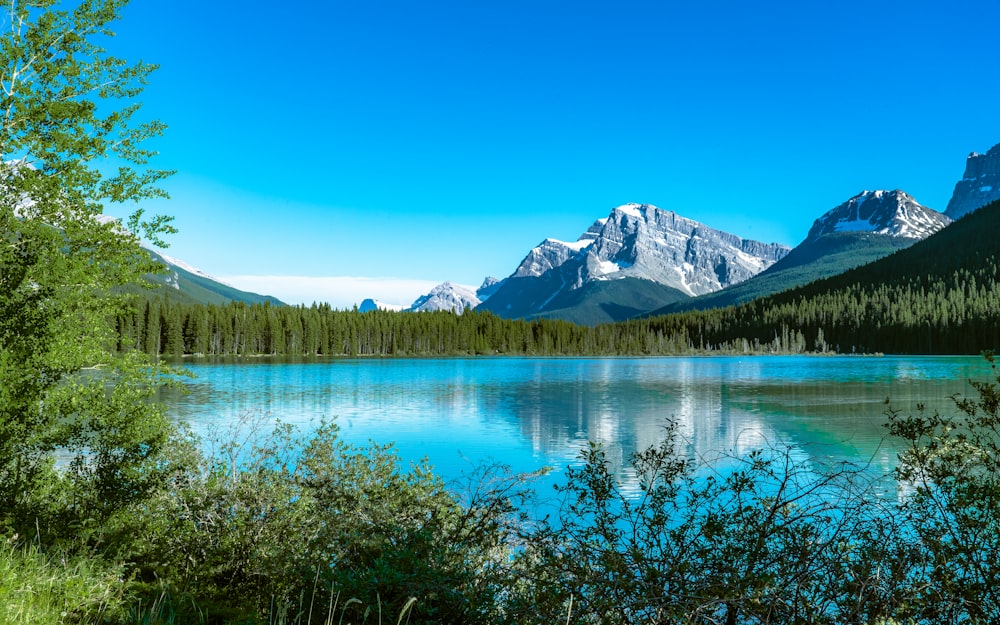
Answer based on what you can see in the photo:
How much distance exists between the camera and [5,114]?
11.2m

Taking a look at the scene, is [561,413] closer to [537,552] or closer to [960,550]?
[537,552]

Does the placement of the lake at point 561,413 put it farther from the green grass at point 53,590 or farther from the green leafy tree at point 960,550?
the green leafy tree at point 960,550

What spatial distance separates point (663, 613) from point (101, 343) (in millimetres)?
11457

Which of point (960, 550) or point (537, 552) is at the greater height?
point (960, 550)

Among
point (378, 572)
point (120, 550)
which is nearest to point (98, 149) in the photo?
point (120, 550)

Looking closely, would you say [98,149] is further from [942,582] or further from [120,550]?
[942,582]

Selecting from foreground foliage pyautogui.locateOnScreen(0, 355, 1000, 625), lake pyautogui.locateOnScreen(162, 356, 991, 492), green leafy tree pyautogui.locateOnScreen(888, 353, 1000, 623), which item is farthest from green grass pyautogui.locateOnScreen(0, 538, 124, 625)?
lake pyautogui.locateOnScreen(162, 356, 991, 492)

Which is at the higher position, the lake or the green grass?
the green grass

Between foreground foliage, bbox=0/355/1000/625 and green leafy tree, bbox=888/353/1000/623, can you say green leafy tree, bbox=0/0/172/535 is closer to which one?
foreground foliage, bbox=0/355/1000/625

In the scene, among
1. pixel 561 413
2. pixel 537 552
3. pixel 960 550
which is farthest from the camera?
pixel 561 413

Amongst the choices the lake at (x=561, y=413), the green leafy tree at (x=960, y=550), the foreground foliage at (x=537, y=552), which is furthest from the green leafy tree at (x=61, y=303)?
the green leafy tree at (x=960, y=550)

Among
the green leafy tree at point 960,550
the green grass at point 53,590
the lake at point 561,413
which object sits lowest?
the lake at point 561,413

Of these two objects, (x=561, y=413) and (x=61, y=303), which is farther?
(x=561, y=413)

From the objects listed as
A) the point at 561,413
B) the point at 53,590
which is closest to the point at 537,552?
the point at 53,590
